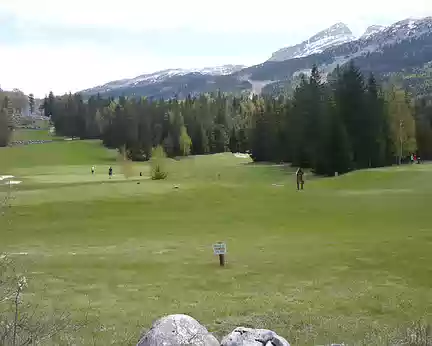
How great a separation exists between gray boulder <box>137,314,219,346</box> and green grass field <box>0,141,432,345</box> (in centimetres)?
413

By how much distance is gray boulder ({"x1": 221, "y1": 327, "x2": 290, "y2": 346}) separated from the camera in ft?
25.7

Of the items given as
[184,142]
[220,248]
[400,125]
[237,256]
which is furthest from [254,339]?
[184,142]

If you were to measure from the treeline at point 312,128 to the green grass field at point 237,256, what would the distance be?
2990cm

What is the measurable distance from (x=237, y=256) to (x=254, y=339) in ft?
46.8

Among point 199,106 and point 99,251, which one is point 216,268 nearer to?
point 99,251

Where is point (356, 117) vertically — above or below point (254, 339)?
above

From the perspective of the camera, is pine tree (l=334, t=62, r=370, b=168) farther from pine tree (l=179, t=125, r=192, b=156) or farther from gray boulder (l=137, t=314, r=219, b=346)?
gray boulder (l=137, t=314, r=219, b=346)

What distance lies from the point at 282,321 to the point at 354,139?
65012 millimetres

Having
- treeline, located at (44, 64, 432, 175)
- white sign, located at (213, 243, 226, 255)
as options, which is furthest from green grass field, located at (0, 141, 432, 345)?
treeline, located at (44, 64, 432, 175)

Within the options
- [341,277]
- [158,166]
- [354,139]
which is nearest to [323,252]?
[341,277]

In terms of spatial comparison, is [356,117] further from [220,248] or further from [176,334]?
[176,334]

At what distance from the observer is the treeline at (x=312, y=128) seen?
7500 centimetres

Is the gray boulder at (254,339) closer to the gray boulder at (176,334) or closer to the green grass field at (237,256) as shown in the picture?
the gray boulder at (176,334)

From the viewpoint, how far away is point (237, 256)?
72.6 ft
